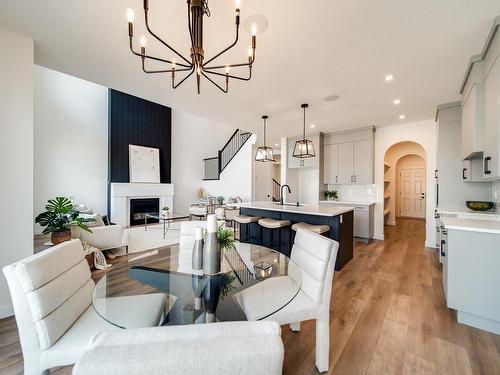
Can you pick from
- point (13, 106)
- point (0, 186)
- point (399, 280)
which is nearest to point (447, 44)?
point (399, 280)

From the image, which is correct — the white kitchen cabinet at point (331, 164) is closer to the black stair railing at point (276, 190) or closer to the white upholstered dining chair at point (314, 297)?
the black stair railing at point (276, 190)

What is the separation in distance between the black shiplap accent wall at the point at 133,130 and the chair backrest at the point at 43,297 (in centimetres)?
600

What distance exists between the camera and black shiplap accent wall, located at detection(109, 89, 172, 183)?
6.42 m

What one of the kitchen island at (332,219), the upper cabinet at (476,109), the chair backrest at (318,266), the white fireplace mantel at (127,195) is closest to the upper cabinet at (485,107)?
the upper cabinet at (476,109)

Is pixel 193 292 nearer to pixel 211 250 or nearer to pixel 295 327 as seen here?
pixel 211 250

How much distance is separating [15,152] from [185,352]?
2.75 metres

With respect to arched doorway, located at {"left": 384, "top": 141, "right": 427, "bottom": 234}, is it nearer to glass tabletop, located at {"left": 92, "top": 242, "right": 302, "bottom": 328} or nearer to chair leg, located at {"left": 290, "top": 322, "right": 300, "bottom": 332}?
chair leg, located at {"left": 290, "top": 322, "right": 300, "bottom": 332}

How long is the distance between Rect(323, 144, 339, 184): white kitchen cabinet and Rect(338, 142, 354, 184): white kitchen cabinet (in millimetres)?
98

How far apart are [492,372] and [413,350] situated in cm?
44

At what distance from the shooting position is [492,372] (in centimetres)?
151

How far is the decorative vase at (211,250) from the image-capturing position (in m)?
1.43

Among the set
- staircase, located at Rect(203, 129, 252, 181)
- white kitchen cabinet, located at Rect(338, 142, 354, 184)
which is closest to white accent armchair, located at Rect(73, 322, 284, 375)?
white kitchen cabinet, located at Rect(338, 142, 354, 184)

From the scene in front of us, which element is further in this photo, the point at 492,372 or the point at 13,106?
the point at 13,106

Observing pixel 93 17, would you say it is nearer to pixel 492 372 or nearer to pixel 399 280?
pixel 492 372
